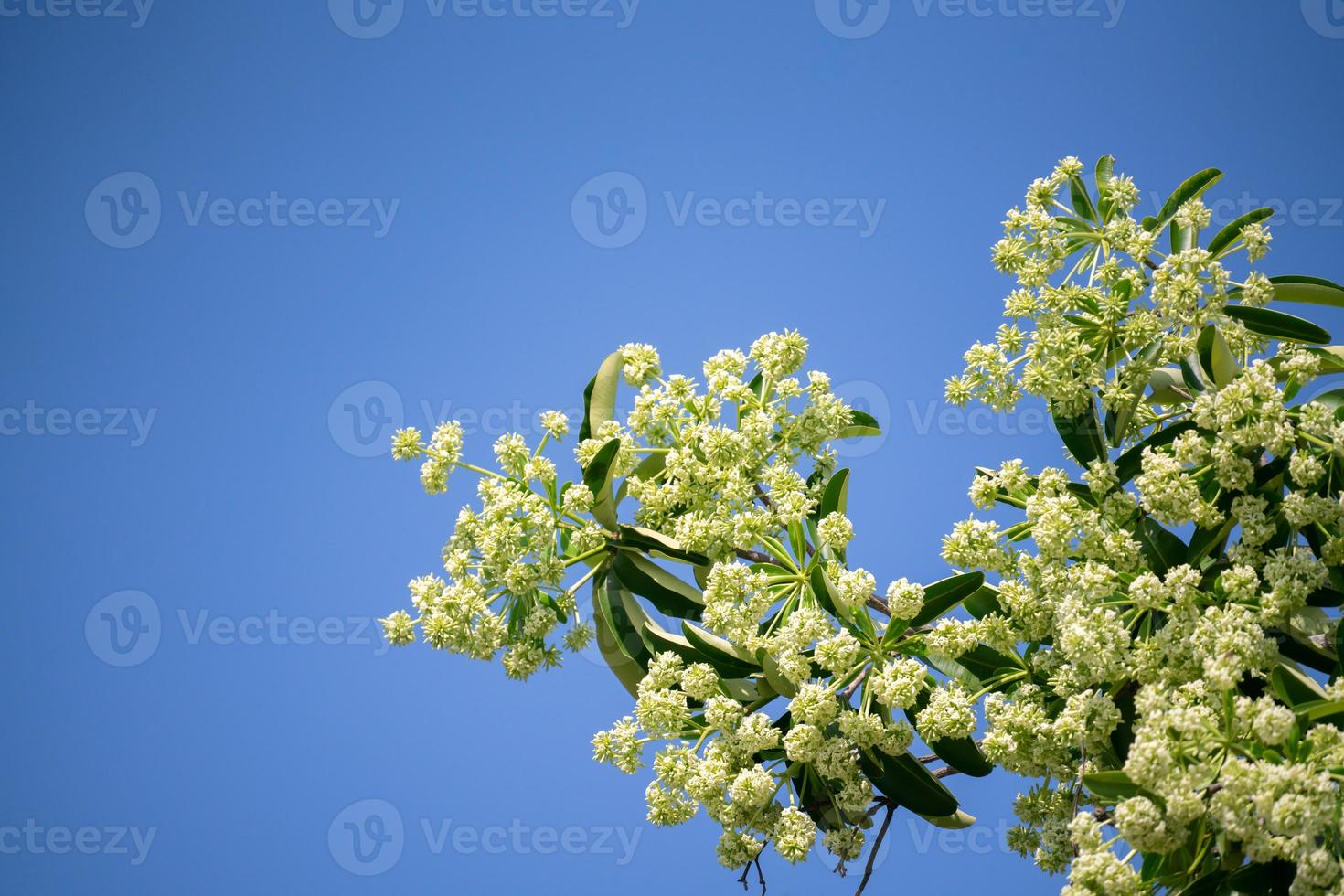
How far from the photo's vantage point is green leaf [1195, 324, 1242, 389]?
222 centimetres

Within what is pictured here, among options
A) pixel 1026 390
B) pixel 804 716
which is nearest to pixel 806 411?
pixel 1026 390

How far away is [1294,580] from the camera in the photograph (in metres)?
2.02

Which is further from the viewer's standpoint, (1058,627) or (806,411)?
(806,411)

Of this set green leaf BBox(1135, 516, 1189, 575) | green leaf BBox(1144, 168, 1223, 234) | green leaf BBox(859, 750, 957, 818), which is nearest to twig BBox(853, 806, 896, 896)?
green leaf BBox(859, 750, 957, 818)

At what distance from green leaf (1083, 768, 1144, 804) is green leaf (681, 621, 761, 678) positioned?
705mm

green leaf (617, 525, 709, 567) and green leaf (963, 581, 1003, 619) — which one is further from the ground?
green leaf (617, 525, 709, 567)

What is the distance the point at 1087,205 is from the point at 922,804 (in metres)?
1.29

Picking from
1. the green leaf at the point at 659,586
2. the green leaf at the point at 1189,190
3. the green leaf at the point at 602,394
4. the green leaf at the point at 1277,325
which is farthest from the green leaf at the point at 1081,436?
the green leaf at the point at 602,394

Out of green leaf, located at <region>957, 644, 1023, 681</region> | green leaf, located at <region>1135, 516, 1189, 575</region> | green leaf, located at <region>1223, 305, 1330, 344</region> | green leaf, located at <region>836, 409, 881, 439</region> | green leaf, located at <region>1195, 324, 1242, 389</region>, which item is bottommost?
green leaf, located at <region>957, 644, 1023, 681</region>

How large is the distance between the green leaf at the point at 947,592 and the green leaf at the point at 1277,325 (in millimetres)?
710

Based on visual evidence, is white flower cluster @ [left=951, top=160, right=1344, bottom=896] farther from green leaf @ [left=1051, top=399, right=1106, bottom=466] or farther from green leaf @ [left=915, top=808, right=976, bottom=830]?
green leaf @ [left=915, top=808, right=976, bottom=830]

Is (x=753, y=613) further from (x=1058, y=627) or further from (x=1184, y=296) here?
(x=1184, y=296)

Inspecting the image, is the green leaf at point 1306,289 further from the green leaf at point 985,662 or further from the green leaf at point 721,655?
the green leaf at point 721,655

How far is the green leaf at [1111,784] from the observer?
77.0 inches
